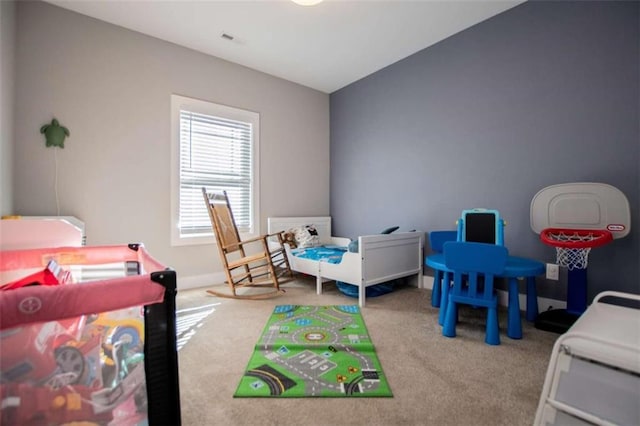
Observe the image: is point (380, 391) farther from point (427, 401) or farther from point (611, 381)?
point (611, 381)

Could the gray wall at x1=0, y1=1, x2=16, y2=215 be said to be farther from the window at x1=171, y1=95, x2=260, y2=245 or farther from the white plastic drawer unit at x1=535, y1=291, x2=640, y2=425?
the white plastic drawer unit at x1=535, y1=291, x2=640, y2=425

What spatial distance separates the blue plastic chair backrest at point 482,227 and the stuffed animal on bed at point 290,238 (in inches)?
75.0

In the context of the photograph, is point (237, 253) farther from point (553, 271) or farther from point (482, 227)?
point (553, 271)

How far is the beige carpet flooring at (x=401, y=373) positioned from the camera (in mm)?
1189

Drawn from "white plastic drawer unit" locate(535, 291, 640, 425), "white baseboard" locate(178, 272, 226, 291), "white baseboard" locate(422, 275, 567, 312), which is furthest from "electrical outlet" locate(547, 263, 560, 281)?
"white baseboard" locate(178, 272, 226, 291)

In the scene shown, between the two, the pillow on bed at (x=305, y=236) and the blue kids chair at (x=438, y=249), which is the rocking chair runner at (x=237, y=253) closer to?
the pillow on bed at (x=305, y=236)

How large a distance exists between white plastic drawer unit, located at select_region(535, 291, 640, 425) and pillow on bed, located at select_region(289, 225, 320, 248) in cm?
282

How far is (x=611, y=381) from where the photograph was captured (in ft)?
2.73

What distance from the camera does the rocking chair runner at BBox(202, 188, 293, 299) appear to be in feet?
9.30

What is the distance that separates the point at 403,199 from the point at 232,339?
2391mm

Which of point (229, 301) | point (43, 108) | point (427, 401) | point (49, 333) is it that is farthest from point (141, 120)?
point (427, 401)

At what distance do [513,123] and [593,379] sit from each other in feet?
7.52

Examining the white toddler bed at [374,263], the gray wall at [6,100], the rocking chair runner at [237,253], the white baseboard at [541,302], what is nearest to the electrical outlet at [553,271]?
the white baseboard at [541,302]

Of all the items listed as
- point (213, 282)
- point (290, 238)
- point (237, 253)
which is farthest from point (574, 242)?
point (213, 282)
